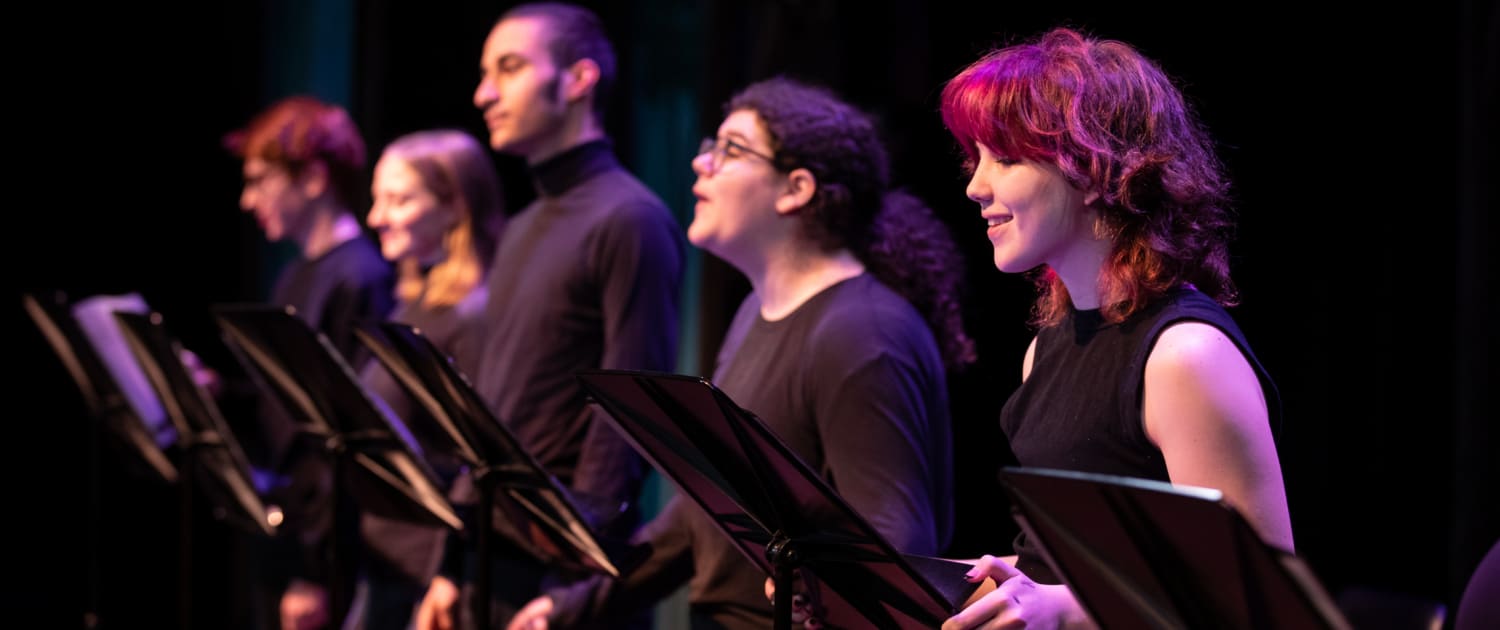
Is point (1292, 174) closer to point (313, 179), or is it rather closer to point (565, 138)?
point (565, 138)

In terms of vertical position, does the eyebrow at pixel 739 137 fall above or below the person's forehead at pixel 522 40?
below

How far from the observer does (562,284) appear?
3.44 m

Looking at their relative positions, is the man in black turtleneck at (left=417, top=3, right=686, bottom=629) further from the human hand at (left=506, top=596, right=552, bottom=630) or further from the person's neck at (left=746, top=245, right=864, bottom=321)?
the person's neck at (left=746, top=245, right=864, bottom=321)

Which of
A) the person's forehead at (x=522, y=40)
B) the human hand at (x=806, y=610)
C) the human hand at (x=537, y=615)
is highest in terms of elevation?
the person's forehead at (x=522, y=40)

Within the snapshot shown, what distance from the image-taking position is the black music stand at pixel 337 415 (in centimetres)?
304

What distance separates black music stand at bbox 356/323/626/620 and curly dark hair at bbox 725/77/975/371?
71 cm

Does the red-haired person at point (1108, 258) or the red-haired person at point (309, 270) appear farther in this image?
the red-haired person at point (309, 270)

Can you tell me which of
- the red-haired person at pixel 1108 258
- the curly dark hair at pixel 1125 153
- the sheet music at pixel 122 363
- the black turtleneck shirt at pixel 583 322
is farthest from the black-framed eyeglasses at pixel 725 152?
the sheet music at pixel 122 363

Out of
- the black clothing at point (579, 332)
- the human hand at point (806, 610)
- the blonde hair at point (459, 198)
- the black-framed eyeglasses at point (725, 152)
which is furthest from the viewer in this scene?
the blonde hair at point (459, 198)

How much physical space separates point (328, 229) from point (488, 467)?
251 cm

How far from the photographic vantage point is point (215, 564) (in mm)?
6699

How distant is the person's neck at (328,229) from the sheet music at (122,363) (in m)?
0.65

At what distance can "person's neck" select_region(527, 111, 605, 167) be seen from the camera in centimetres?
378

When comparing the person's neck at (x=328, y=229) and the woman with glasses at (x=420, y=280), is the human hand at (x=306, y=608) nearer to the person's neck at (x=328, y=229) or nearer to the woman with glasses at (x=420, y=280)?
the woman with glasses at (x=420, y=280)
